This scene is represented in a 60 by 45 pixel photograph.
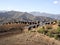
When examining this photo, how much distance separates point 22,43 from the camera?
18266mm

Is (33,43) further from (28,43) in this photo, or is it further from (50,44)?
(50,44)

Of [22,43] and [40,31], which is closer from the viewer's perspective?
[22,43]

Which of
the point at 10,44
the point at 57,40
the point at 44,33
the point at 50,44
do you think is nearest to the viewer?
the point at 10,44

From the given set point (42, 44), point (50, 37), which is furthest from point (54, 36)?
point (42, 44)

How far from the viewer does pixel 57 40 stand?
2091 cm

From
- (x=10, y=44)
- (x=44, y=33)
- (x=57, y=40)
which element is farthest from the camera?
(x=44, y=33)

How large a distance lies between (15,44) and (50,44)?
360 centimetres

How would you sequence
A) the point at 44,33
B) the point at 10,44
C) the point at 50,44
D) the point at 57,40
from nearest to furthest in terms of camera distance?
the point at 10,44, the point at 50,44, the point at 57,40, the point at 44,33

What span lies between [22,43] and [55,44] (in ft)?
11.3

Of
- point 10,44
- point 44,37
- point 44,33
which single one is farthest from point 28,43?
point 44,33

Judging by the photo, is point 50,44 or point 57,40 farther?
→ point 57,40

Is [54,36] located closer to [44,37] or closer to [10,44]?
[44,37]

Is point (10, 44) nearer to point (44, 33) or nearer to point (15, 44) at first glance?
point (15, 44)

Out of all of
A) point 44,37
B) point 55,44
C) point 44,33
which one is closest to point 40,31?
point 44,33
